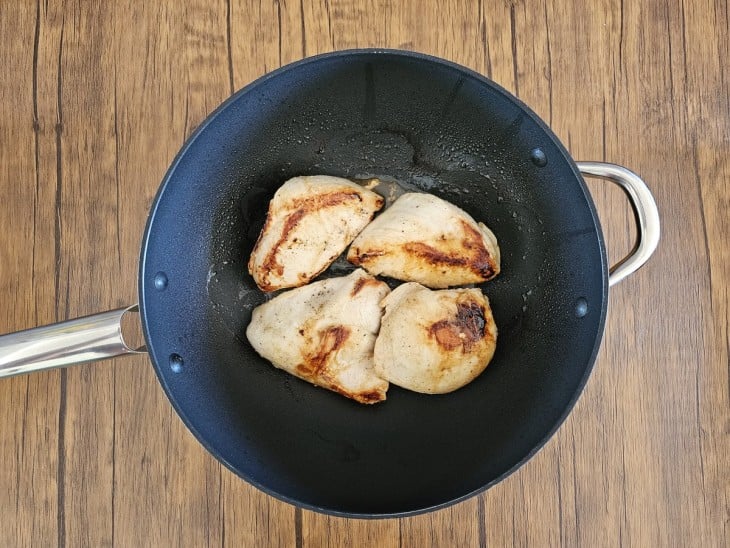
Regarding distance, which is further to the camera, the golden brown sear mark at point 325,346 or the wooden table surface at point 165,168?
the wooden table surface at point 165,168

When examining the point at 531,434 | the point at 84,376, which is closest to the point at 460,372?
the point at 531,434

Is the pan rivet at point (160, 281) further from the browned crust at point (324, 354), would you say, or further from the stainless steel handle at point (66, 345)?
the browned crust at point (324, 354)

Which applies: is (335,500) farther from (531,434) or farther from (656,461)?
(656,461)

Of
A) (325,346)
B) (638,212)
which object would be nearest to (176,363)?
(325,346)

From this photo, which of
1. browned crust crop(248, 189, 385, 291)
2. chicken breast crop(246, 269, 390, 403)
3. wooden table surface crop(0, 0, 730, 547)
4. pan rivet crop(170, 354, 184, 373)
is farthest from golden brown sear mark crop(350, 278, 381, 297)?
wooden table surface crop(0, 0, 730, 547)

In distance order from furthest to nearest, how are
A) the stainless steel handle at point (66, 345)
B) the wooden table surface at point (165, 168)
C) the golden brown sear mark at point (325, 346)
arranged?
the wooden table surface at point (165, 168) → the golden brown sear mark at point (325, 346) → the stainless steel handle at point (66, 345)

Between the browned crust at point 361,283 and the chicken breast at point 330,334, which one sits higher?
the browned crust at point 361,283

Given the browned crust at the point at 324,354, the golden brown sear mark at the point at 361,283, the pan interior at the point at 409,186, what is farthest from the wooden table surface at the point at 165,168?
the golden brown sear mark at the point at 361,283

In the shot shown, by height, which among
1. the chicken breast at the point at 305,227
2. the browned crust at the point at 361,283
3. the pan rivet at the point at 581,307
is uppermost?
the chicken breast at the point at 305,227
